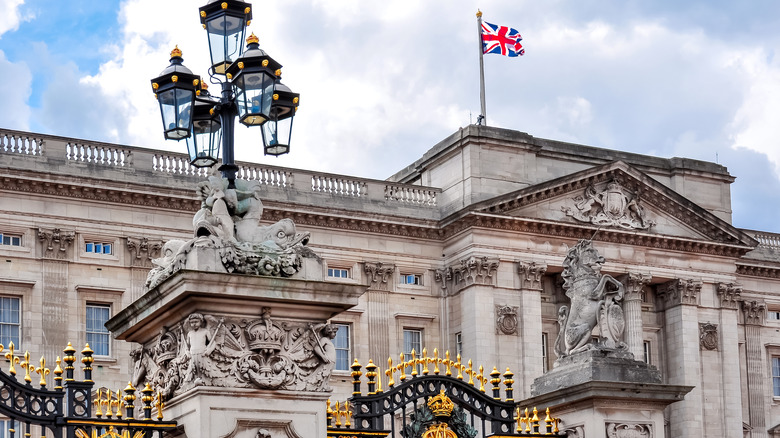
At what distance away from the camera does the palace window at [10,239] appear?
1740 inches

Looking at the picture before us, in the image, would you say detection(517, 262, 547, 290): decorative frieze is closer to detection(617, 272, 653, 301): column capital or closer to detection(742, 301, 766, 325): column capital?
detection(617, 272, 653, 301): column capital

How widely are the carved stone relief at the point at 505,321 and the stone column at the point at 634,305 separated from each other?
5089mm

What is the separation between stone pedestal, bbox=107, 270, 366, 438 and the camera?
1256cm

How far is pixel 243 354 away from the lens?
1275 cm

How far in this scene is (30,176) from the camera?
43.9 m

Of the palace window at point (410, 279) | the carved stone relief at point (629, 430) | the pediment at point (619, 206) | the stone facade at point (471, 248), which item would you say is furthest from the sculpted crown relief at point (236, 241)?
the palace window at point (410, 279)

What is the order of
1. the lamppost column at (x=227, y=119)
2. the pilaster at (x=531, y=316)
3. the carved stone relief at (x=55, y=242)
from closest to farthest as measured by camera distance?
1. the lamppost column at (x=227, y=119)
2. the carved stone relief at (x=55, y=242)
3. the pilaster at (x=531, y=316)

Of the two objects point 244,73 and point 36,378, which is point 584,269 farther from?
point 36,378

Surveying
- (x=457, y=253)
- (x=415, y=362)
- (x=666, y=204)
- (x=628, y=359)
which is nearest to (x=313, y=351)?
(x=415, y=362)

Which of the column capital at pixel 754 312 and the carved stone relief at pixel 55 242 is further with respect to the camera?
the column capital at pixel 754 312

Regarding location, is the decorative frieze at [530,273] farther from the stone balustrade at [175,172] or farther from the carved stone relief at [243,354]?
the carved stone relief at [243,354]

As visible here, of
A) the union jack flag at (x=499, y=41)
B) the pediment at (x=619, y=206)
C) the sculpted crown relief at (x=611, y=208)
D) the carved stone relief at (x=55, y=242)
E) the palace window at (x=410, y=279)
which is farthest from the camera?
the union jack flag at (x=499, y=41)

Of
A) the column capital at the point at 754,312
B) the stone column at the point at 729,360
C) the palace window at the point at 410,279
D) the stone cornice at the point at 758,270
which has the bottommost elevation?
the stone column at the point at 729,360

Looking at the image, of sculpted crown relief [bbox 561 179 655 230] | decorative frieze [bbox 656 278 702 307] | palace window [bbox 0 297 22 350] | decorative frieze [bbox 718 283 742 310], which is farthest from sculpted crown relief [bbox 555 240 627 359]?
decorative frieze [bbox 718 283 742 310]
